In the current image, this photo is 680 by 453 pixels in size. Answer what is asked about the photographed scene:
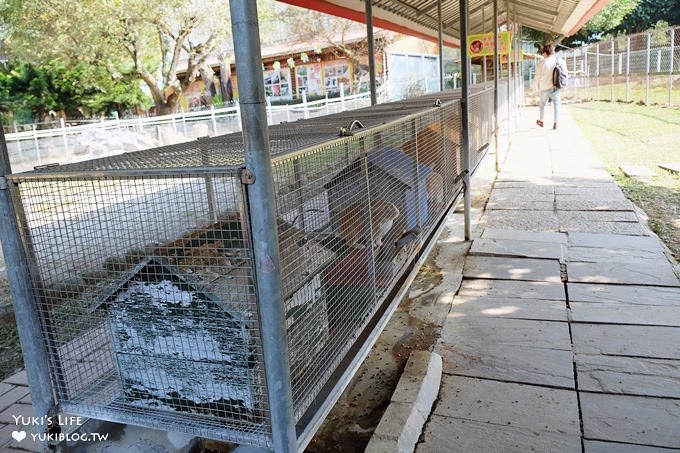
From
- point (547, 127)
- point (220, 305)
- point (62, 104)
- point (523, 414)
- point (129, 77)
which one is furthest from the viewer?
point (62, 104)

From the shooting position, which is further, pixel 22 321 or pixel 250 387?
pixel 22 321

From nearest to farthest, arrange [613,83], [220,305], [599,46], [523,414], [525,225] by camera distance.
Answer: [220,305]
[523,414]
[525,225]
[613,83]
[599,46]

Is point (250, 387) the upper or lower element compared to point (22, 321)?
lower

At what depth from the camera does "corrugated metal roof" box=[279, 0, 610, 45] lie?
20.5ft

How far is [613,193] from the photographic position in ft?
23.2

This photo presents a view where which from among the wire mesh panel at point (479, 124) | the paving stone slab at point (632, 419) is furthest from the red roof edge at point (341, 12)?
the paving stone slab at point (632, 419)

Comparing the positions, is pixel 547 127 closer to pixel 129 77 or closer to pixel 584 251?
pixel 584 251

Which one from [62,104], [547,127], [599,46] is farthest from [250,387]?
[62,104]

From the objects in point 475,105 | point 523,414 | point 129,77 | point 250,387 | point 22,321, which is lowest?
point 523,414

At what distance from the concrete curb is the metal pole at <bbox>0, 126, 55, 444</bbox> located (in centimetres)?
132

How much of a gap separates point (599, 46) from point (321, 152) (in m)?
27.2

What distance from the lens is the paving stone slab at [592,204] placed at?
6422 millimetres

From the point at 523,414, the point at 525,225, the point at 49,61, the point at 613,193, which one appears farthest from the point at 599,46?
the point at 523,414

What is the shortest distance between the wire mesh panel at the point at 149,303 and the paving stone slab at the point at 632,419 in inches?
65.5
